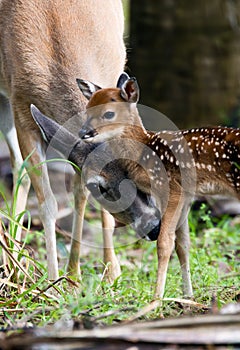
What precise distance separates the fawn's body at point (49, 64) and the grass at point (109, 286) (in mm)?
640

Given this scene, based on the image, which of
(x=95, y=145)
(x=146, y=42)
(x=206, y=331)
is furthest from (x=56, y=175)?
(x=206, y=331)

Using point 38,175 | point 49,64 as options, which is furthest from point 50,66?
point 38,175

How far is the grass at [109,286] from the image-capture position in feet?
13.6

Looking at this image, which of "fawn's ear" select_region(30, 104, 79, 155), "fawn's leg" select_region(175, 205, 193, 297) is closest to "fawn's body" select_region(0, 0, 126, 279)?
"fawn's ear" select_region(30, 104, 79, 155)

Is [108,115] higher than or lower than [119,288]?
higher

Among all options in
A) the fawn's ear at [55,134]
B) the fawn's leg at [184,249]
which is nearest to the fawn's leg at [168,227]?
the fawn's leg at [184,249]

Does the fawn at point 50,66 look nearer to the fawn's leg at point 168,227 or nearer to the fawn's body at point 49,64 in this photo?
the fawn's body at point 49,64

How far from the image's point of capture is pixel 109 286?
5266mm

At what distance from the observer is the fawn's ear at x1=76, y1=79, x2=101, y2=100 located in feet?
18.5

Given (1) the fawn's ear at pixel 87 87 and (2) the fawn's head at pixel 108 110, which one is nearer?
(2) the fawn's head at pixel 108 110

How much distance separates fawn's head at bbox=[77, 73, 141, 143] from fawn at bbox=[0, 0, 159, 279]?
1.52 ft

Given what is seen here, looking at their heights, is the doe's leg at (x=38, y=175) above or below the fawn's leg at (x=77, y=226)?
above

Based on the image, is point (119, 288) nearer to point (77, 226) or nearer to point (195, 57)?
point (77, 226)

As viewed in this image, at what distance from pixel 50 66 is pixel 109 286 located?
76.6 inches
